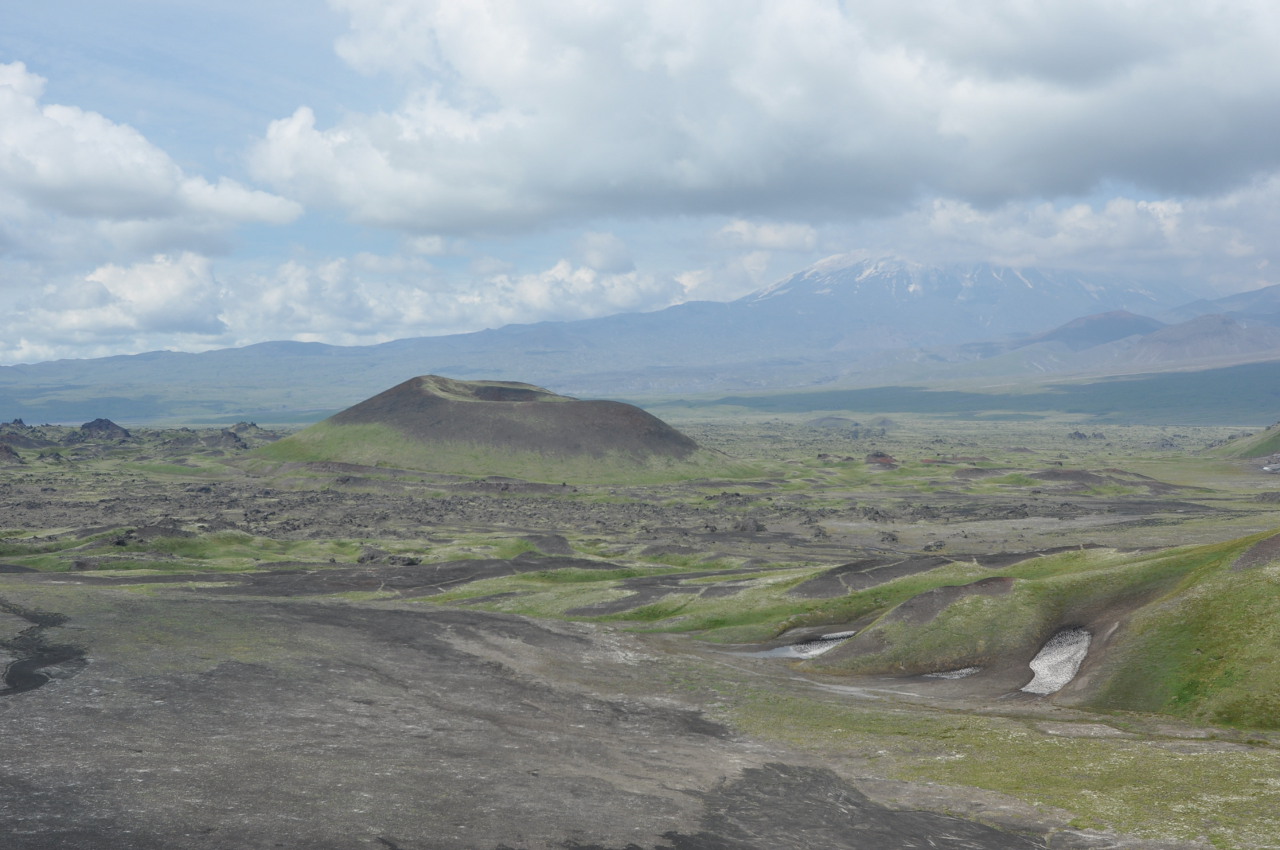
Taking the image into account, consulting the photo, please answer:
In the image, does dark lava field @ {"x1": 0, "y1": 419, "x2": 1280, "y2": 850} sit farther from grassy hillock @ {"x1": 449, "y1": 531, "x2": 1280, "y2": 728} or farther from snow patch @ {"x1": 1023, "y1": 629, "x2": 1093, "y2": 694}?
snow patch @ {"x1": 1023, "y1": 629, "x2": 1093, "y2": 694}

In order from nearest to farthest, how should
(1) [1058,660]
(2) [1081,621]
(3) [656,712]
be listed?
1. (3) [656,712]
2. (1) [1058,660]
3. (2) [1081,621]

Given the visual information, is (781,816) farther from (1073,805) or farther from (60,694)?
(60,694)

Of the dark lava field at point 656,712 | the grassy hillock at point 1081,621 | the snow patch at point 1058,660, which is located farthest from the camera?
the snow patch at point 1058,660

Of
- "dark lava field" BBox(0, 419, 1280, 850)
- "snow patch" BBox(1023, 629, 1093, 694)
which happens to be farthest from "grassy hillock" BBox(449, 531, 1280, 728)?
"snow patch" BBox(1023, 629, 1093, 694)

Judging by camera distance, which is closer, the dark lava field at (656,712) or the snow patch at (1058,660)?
the dark lava field at (656,712)

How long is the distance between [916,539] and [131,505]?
152 metres

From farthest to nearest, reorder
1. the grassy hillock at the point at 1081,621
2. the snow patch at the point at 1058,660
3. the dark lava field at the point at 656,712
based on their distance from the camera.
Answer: the snow patch at the point at 1058,660
the grassy hillock at the point at 1081,621
the dark lava field at the point at 656,712

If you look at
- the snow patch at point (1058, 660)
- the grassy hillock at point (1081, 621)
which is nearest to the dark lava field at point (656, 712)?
the grassy hillock at point (1081, 621)

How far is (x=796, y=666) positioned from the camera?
60219 mm

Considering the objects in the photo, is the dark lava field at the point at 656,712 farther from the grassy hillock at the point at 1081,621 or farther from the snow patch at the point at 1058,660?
Result: the snow patch at the point at 1058,660

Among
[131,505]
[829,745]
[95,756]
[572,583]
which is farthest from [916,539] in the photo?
[131,505]

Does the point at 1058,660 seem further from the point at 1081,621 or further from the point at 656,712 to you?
the point at 656,712

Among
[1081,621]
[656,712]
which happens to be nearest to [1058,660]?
[1081,621]

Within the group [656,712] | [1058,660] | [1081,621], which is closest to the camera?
[656,712]
